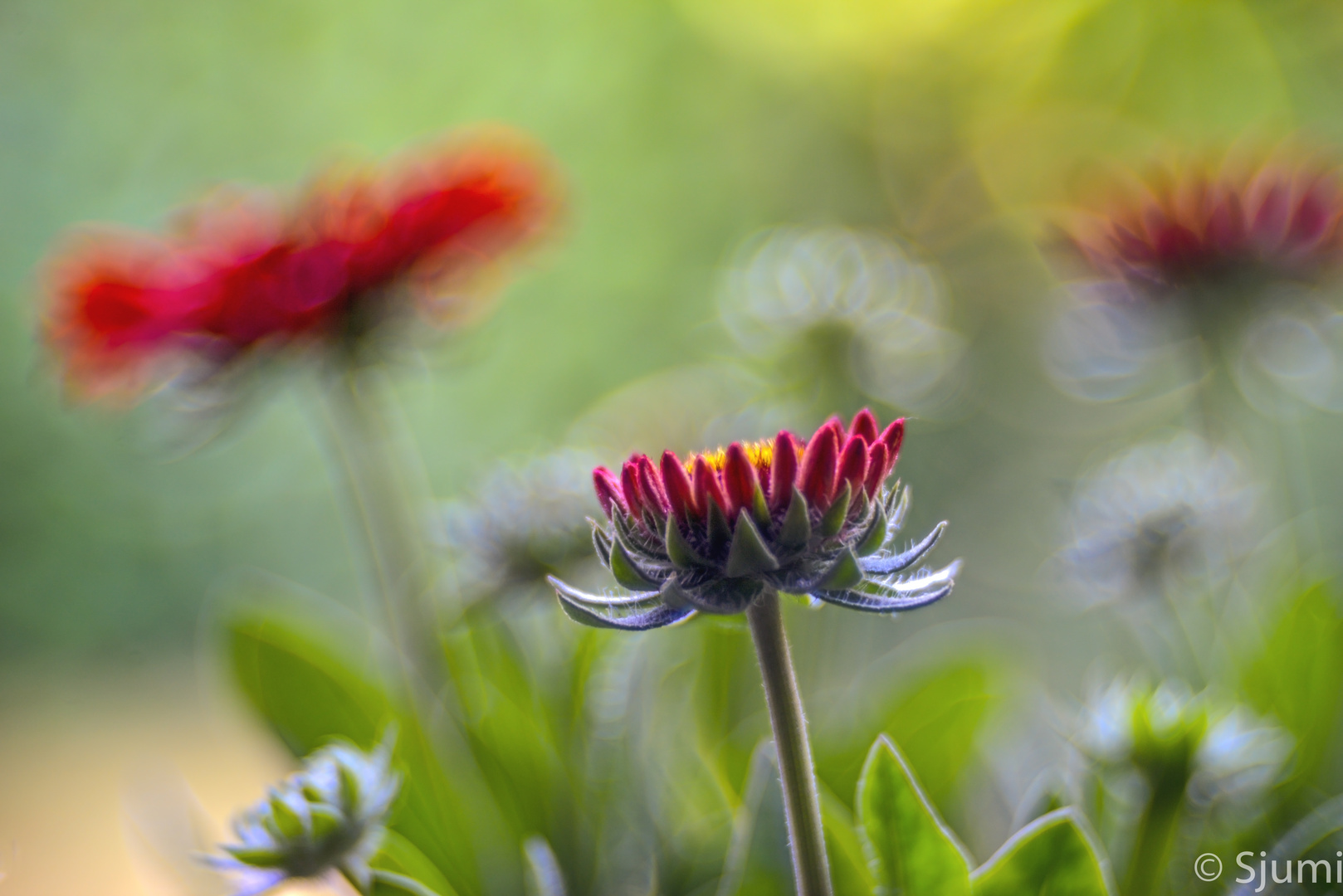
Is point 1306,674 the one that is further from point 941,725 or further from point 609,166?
point 609,166

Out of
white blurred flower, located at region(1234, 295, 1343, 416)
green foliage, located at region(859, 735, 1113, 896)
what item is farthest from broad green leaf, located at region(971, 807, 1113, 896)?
white blurred flower, located at region(1234, 295, 1343, 416)

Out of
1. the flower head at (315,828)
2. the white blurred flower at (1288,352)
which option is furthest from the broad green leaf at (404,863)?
the white blurred flower at (1288,352)

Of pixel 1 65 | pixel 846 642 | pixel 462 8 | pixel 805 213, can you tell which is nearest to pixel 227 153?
pixel 1 65

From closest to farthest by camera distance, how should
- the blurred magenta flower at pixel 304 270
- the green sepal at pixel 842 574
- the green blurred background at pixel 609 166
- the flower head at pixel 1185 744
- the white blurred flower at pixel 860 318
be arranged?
1. the green sepal at pixel 842 574
2. the flower head at pixel 1185 744
3. the blurred magenta flower at pixel 304 270
4. the white blurred flower at pixel 860 318
5. the green blurred background at pixel 609 166

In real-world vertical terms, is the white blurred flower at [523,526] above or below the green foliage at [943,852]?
above

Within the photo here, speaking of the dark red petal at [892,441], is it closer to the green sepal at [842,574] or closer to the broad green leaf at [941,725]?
the green sepal at [842,574]

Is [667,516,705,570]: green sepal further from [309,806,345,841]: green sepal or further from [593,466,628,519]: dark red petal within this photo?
[309,806,345,841]: green sepal
